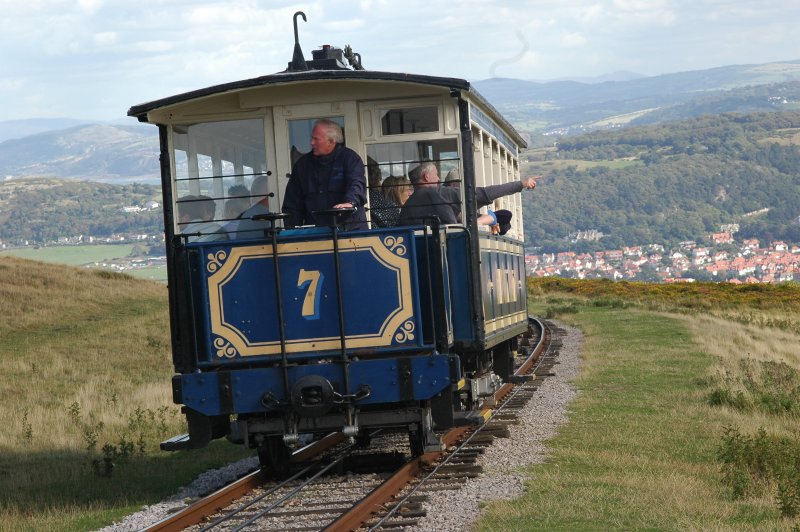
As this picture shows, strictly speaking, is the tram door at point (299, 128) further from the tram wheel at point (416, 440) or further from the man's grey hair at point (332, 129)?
the tram wheel at point (416, 440)

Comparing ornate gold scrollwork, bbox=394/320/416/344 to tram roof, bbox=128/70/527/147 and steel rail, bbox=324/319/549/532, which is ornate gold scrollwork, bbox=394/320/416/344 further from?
tram roof, bbox=128/70/527/147

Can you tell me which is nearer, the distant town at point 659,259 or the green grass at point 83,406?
the green grass at point 83,406

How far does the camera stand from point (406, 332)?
1030cm

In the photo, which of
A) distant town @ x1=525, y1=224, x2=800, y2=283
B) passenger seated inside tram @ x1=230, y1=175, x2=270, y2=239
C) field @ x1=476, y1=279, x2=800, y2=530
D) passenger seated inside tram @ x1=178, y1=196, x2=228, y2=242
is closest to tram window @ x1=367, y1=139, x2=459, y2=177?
passenger seated inside tram @ x1=230, y1=175, x2=270, y2=239

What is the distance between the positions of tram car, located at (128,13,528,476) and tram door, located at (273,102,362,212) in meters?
0.01

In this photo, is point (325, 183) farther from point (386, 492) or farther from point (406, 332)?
point (386, 492)

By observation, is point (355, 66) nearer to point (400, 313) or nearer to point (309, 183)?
point (309, 183)

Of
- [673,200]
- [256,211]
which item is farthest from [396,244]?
[673,200]

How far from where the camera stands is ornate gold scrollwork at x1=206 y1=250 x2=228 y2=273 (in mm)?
10367

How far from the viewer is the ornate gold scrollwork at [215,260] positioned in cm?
1037

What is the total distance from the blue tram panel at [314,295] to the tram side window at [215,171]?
0.88 m

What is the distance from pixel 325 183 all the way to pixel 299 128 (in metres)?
0.78

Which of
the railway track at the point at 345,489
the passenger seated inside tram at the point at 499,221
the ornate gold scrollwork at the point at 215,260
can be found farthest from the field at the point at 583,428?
the passenger seated inside tram at the point at 499,221

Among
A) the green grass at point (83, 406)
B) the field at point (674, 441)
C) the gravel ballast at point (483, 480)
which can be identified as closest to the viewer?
the field at point (674, 441)
